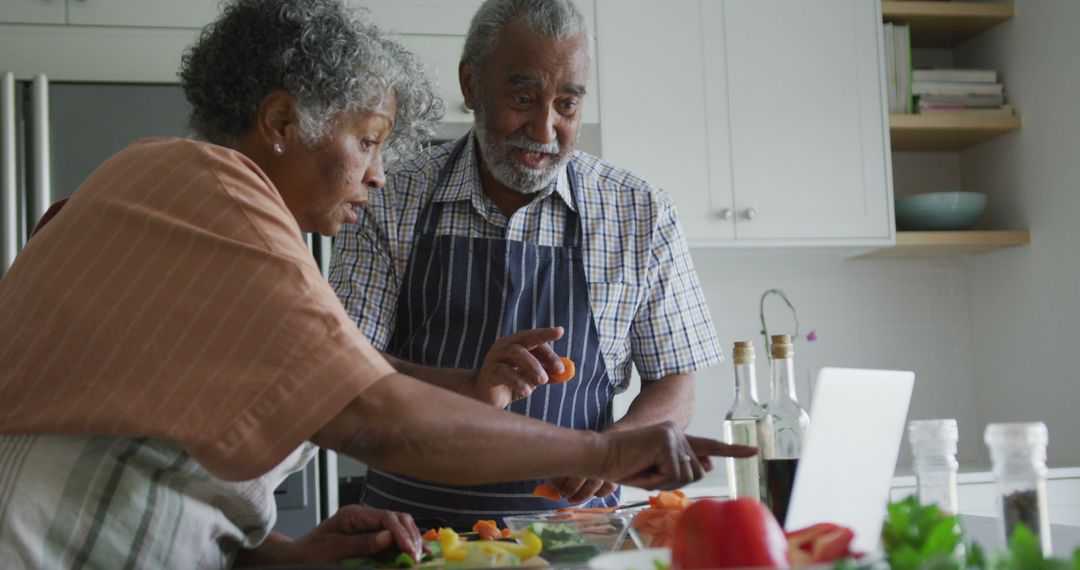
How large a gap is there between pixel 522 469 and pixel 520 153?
868 mm

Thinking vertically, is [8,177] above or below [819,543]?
above

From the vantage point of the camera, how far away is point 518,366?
50.7 inches

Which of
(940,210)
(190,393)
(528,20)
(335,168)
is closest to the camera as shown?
(190,393)

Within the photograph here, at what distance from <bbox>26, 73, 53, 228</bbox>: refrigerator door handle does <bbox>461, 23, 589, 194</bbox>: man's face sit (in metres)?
1.22

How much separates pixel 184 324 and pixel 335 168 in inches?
15.1

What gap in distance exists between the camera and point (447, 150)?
71.1 inches

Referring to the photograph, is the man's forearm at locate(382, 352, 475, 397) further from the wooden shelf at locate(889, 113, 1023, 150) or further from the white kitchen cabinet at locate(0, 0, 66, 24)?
the wooden shelf at locate(889, 113, 1023, 150)

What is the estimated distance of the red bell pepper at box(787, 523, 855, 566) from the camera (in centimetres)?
60

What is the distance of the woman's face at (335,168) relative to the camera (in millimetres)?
1158

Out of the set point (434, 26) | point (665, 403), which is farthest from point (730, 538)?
point (434, 26)

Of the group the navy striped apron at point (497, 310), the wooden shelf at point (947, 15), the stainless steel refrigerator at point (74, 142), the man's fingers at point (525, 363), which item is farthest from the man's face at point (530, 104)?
the wooden shelf at point (947, 15)

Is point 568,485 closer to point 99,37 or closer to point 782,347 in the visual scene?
point 782,347

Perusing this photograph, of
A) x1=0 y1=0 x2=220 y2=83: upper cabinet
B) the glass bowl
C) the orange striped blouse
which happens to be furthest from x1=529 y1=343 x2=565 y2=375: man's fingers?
x1=0 y1=0 x2=220 y2=83: upper cabinet

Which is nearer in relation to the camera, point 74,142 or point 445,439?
point 445,439
